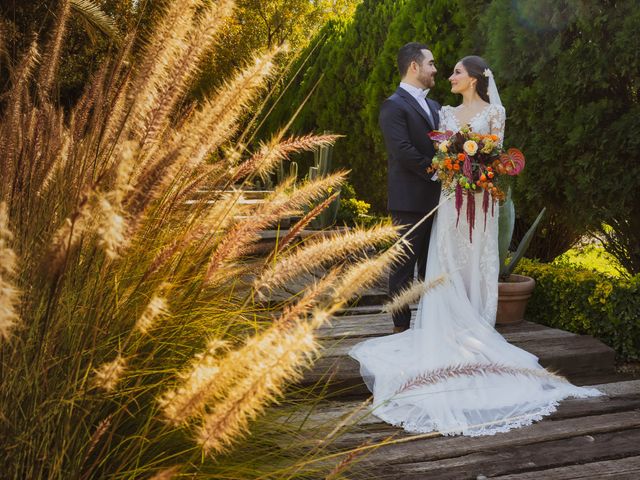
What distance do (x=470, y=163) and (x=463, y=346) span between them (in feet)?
3.68

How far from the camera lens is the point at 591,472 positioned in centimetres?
311

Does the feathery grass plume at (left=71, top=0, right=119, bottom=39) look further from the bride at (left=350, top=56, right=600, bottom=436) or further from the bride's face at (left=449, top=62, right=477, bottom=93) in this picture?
the bride at (left=350, top=56, right=600, bottom=436)

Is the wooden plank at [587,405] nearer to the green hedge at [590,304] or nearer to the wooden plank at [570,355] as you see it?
the wooden plank at [570,355]

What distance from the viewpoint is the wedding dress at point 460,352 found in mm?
3764

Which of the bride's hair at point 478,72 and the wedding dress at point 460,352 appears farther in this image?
the bride's hair at point 478,72

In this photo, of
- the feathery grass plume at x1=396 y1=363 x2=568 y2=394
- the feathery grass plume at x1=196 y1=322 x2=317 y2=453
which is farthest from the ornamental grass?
the feathery grass plume at x1=396 y1=363 x2=568 y2=394

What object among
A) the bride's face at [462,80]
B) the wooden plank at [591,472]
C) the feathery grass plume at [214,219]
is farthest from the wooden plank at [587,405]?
the bride's face at [462,80]

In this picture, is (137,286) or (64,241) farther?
(137,286)

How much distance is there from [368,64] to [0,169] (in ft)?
26.9

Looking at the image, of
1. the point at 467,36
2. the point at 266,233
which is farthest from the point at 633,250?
the point at 266,233

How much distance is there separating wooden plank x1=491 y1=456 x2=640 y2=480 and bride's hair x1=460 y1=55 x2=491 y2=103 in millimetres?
2427

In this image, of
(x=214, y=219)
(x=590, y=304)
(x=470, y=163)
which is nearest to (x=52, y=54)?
(x=214, y=219)

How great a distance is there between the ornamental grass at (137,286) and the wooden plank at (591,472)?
1.33m

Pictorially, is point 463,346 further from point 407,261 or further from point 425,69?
point 425,69
